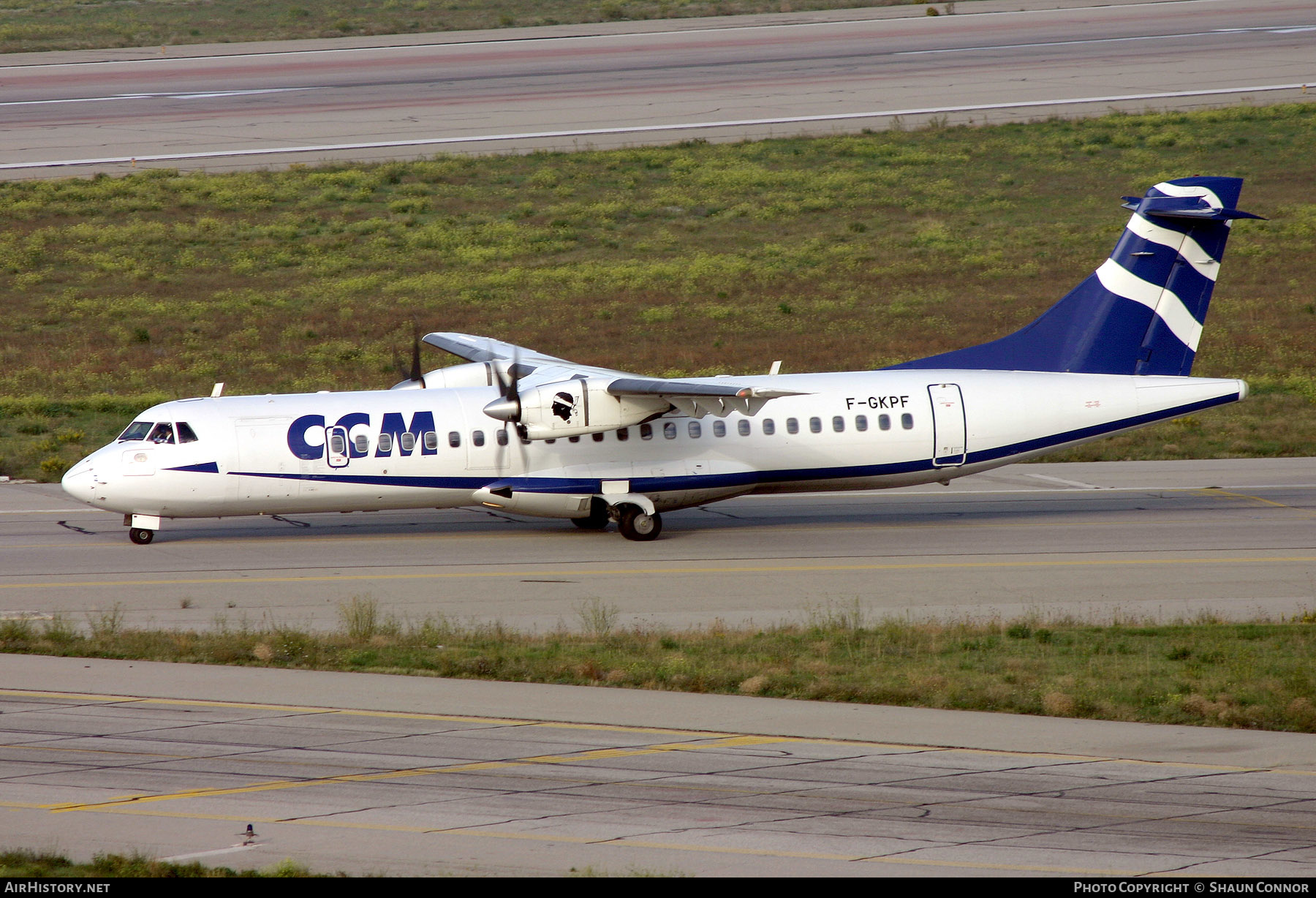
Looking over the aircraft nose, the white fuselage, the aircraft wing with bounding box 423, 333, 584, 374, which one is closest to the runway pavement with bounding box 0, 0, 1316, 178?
the aircraft wing with bounding box 423, 333, 584, 374

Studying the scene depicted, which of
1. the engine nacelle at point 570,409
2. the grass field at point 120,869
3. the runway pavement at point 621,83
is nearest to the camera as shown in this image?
the grass field at point 120,869

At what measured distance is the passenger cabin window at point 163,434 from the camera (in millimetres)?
23859

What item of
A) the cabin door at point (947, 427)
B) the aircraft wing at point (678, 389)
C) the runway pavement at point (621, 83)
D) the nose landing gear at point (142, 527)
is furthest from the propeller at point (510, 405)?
the runway pavement at point (621, 83)

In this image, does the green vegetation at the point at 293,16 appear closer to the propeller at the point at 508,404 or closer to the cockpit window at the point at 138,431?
the cockpit window at the point at 138,431

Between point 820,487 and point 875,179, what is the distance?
39292mm

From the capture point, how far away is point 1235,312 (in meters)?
48.1

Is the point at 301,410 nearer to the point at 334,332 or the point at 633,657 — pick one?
the point at 633,657

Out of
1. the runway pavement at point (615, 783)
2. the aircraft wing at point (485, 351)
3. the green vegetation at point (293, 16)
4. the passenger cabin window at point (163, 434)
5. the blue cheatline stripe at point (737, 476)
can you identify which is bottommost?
the runway pavement at point (615, 783)

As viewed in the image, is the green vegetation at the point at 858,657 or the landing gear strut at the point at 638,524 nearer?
the green vegetation at the point at 858,657

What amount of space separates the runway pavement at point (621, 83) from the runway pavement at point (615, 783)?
5001 centimetres

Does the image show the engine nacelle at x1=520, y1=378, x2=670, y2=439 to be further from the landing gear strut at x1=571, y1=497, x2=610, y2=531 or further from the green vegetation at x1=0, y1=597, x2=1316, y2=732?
the green vegetation at x1=0, y1=597, x2=1316, y2=732

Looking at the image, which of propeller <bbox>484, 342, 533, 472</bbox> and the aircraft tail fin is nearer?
propeller <bbox>484, 342, 533, 472</bbox>

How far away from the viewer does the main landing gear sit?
80.8ft

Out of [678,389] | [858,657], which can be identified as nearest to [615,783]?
[858,657]
